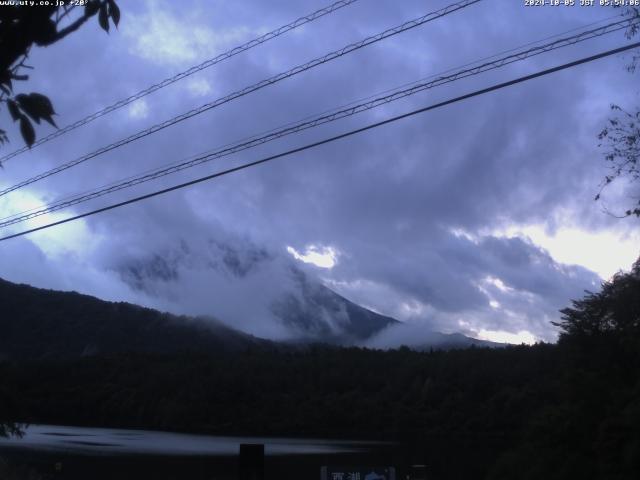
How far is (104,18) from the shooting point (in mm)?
4219

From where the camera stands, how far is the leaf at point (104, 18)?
419 centimetres

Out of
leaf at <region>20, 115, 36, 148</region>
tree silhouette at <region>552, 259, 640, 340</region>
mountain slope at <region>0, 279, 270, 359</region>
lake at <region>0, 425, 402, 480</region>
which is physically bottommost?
lake at <region>0, 425, 402, 480</region>

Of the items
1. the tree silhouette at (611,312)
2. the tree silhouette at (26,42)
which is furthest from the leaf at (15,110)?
the tree silhouette at (611,312)

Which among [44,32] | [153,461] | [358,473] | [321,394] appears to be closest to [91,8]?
[44,32]

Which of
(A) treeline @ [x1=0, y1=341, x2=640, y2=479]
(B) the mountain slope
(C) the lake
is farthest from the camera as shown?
(B) the mountain slope

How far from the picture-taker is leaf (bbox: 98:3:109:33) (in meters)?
4.19

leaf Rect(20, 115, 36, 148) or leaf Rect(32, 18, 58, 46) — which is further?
leaf Rect(20, 115, 36, 148)

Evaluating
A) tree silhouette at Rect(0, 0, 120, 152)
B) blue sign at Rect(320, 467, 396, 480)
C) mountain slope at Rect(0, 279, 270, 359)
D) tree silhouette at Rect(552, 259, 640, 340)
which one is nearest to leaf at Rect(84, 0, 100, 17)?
tree silhouette at Rect(0, 0, 120, 152)

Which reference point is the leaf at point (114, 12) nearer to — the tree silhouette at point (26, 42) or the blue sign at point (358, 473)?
the tree silhouette at point (26, 42)

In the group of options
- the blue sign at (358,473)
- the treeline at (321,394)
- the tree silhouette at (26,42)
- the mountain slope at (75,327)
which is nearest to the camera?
the tree silhouette at (26,42)

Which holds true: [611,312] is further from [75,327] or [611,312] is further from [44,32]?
[75,327]

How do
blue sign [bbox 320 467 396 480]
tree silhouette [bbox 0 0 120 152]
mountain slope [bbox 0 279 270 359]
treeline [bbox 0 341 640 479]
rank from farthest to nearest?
mountain slope [bbox 0 279 270 359], treeline [bbox 0 341 640 479], blue sign [bbox 320 467 396 480], tree silhouette [bbox 0 0 120 152]

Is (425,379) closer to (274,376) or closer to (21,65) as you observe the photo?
(274,376)

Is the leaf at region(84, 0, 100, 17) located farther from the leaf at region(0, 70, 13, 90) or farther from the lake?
the lake
